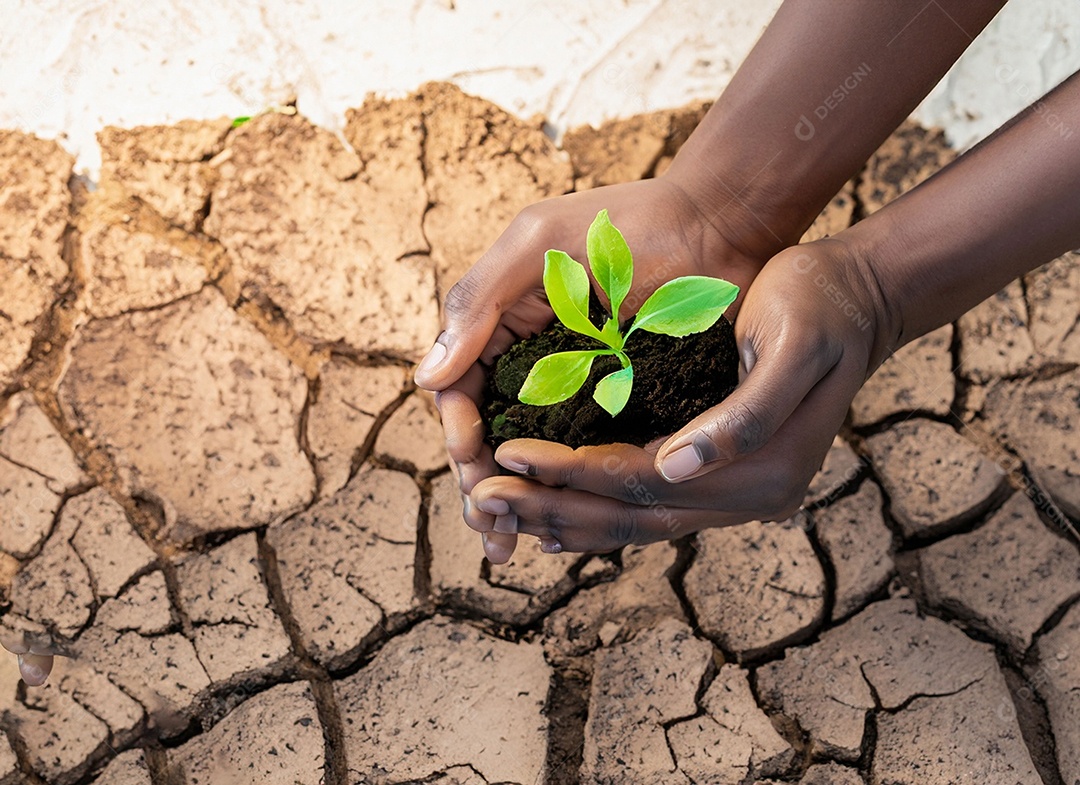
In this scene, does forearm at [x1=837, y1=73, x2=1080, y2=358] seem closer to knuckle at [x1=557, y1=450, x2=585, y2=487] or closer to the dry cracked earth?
the dry cracked earth

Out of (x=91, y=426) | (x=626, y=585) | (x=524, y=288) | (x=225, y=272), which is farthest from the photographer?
(x=225, y=272)

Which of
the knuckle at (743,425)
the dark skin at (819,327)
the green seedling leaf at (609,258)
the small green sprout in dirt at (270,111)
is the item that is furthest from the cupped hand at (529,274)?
the small green sprout in dirt at (270,111)

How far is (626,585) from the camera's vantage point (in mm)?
1901

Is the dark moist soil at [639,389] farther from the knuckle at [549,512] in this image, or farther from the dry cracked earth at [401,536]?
the dry cracked earth at [401,536]

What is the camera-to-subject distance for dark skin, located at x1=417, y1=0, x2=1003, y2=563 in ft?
4.77

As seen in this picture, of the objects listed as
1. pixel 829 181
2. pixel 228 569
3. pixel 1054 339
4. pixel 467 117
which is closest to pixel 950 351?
pixel 1054 339

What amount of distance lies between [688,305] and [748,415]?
20cm

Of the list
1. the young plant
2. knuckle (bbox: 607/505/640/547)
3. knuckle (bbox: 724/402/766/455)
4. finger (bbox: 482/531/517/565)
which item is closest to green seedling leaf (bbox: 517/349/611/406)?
the young plant

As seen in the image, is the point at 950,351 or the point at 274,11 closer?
the point at 950,351

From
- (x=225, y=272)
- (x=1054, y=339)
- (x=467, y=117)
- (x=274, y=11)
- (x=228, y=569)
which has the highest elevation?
(x=274, y=11)

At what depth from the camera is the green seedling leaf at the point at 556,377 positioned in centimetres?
130

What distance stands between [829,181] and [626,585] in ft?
3.18

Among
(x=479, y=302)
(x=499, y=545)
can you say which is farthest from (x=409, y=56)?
(x=499, y=545)

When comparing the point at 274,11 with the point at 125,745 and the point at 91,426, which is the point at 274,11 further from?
the point at 125,745
